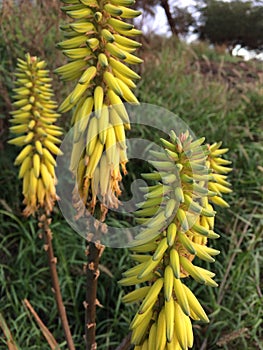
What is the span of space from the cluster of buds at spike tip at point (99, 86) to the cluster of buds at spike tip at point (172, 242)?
337mm

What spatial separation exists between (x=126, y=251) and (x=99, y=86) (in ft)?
8.73

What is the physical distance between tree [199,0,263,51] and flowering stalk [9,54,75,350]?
496 centimetres

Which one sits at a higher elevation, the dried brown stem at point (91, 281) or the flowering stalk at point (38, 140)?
the flowering stalk at point (38, 140)

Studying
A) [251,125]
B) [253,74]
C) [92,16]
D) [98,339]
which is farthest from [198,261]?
[253,74]

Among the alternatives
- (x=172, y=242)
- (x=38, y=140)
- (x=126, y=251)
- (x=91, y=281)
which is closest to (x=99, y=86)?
(x=172, y=242)

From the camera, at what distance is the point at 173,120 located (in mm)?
5387

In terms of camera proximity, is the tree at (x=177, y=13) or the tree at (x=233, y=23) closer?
the tree at (x=177, y=13)

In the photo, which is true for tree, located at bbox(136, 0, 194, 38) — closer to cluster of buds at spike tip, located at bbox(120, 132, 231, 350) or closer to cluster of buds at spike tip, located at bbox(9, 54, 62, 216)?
cluster of buds at spike tip, located at bbox(9, 54, 62, 216)

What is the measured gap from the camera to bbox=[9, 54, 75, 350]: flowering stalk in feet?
9.06

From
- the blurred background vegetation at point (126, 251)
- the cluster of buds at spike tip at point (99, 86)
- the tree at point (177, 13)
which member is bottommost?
the blurred background vegetation at point (126, 251)

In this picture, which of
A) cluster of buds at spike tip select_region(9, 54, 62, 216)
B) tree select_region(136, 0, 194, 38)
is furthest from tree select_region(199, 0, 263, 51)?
cluster of buds at spike tip select_region(9, 54, 62, 216)

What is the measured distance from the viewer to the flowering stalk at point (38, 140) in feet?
Answer: 9.06

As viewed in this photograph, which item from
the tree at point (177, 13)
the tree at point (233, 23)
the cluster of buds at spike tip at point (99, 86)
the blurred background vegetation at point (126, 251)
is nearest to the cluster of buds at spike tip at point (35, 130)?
the cluster of buds at spike tip at point (99, 86)

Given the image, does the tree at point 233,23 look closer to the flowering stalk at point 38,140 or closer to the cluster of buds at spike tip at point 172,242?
the flowering stalk at point 38,140
